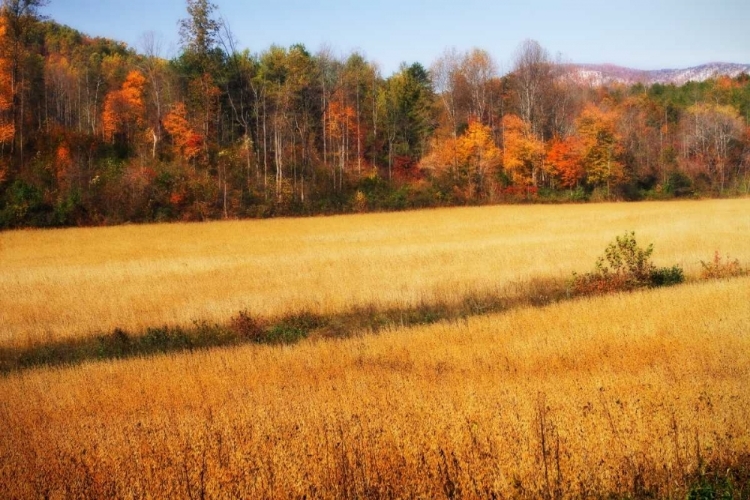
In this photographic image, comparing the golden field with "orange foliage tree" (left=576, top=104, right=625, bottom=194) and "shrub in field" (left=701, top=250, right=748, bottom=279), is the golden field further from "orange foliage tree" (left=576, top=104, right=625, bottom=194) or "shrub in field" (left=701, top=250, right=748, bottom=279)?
"orange foliage tree" (left=576, top=104, right=625, bottom=194)

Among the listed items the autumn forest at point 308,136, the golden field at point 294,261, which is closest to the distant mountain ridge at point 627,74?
the autumn forest at point 308,136

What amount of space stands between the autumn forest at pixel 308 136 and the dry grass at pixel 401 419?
145 ft

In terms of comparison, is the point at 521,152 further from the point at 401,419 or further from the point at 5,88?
the point at 401,419

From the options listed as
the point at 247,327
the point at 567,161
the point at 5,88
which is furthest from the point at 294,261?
the point at 567,161

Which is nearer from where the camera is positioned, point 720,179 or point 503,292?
point 503,292

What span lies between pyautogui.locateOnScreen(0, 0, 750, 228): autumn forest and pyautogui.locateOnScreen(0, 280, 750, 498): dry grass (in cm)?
4406

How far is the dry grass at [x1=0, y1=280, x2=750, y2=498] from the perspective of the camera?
5.59 meters

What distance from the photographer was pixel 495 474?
5578mm

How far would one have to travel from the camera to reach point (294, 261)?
28.9 meters

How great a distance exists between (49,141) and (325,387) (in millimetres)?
56207

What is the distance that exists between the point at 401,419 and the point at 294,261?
882 inches

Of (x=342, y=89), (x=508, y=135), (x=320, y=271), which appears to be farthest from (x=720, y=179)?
(x=320, y=271)

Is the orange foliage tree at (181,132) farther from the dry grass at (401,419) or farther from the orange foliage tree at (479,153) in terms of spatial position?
the dry grass at (401,419)

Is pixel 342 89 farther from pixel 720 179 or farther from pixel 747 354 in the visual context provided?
pixel 747 354
